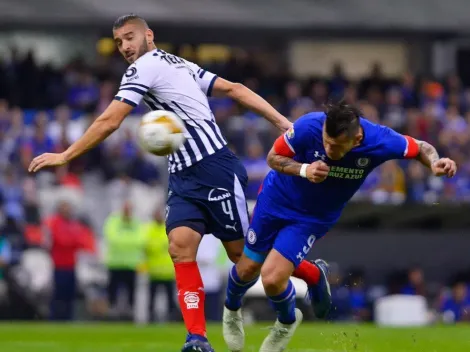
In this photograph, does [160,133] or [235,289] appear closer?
[160,133]

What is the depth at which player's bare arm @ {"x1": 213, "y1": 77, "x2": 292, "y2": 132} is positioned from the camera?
9711mm

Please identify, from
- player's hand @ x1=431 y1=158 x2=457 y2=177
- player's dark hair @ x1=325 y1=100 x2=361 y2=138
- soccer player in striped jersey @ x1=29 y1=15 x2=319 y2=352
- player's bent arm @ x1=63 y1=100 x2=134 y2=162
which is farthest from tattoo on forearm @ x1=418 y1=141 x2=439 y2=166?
player's bent arm @ x1=63 y1=100 x2=134 y2=162

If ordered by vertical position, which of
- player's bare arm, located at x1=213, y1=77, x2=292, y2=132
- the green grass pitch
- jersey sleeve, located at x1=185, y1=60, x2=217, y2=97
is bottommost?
the green grass pitch

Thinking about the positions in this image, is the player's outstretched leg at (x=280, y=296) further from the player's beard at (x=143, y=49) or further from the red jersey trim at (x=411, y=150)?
the player's beard at (x=143, y=49)

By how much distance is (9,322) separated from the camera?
61.9ft

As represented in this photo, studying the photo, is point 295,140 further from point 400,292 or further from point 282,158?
point 400,292

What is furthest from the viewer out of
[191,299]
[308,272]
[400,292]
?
[400,292]

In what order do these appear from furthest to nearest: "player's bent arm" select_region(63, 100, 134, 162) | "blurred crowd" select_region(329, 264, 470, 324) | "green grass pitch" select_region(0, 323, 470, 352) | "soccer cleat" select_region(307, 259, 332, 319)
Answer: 1. "blurred crowd" select_region(329, 264, 470, 324)
2. "green grass pitch" select_region(0, 323, 470, 352)
3. "soccer cleat" select_region(307, 259, 332, 319)
4. "player's bent arm" select_region(63, 100, 134, 162)

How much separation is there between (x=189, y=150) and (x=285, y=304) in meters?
1.49

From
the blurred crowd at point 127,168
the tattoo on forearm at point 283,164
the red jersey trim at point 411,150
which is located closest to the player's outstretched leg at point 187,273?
the tattoo on forearm at point 283,164

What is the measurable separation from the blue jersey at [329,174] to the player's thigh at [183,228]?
2.54 ft

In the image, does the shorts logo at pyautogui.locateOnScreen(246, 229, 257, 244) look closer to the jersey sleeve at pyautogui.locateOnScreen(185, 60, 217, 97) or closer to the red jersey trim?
the jersey sleeve at pyautogui.locateOnScreen(185, 60, 217, 97)

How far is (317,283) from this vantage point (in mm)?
10367

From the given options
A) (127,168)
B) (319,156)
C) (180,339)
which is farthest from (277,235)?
(127,168)
